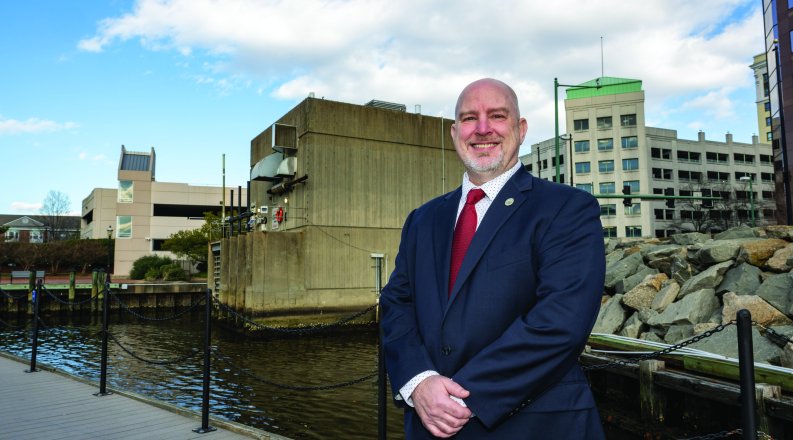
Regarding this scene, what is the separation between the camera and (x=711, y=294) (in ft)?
35.8

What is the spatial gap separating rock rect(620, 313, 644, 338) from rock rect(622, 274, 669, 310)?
0.42 metres

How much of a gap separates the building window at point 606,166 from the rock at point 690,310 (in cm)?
5666

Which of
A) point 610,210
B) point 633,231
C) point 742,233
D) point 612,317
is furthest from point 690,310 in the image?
point 610,210

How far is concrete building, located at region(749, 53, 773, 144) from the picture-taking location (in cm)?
8275

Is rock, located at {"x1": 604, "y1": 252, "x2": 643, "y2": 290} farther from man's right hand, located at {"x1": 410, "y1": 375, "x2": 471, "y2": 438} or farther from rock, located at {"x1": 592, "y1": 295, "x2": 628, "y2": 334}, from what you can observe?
man's right hand, located at {"x1": 410, "y1": 375, "x2": 471, "y2": 438}

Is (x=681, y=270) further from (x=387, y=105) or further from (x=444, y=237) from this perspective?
(x=387, y=105)

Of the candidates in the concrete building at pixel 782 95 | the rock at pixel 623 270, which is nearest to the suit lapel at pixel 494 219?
the rock at pixel 623 270

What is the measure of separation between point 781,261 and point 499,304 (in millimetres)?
12143

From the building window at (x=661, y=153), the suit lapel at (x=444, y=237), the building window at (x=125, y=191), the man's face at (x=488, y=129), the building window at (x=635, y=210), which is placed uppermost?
the building window at (x=661, y=153)

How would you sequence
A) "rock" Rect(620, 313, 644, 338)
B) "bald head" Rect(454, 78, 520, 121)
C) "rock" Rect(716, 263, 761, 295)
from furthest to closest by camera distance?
"rock" Rect(620, 313, 644, 338)
"rock" Rect(716, 263, 761, 295)
"bald head" Rect(454, 78, 520, 121)

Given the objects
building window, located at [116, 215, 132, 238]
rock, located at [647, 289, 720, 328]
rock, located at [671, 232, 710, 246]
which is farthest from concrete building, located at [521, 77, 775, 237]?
building window, located at [116, 215, 132, 238]

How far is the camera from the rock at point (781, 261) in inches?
436

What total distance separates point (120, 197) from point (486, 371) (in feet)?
227

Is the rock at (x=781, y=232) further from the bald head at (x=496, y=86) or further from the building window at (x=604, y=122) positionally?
the building window at (x=604, y=122)
